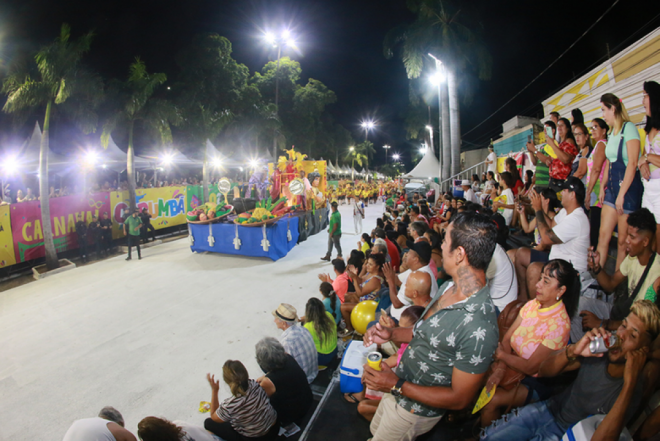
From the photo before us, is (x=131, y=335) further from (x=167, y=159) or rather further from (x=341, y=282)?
(x=167, y=159)

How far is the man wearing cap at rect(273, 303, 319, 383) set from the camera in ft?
10.4

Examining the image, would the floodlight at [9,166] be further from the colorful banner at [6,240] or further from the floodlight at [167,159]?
the floodlight at [167,159]

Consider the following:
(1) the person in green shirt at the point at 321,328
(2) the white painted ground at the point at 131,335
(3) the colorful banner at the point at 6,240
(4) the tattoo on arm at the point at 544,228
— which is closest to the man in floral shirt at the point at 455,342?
(1) the person in green shirt at the point at 321,328

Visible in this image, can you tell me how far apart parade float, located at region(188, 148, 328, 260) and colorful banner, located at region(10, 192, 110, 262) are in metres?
3.46

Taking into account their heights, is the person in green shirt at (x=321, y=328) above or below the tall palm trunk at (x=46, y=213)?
below

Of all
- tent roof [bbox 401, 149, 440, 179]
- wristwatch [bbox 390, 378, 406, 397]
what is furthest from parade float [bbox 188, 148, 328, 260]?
tent roof [bbox 401, 149, 440, 179]

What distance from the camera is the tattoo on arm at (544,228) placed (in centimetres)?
302

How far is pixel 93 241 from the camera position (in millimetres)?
9781

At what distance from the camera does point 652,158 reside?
2.58m

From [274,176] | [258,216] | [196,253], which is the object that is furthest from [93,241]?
[274,176]

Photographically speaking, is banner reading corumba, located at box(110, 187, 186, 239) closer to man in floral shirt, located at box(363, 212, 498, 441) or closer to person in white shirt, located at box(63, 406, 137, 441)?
person in white shirt, located at box(63, 406, 137, 441)

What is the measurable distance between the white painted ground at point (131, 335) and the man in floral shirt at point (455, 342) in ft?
8.65

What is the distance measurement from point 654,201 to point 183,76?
72.6 ft

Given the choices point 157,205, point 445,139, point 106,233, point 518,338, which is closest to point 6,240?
point 106,233
